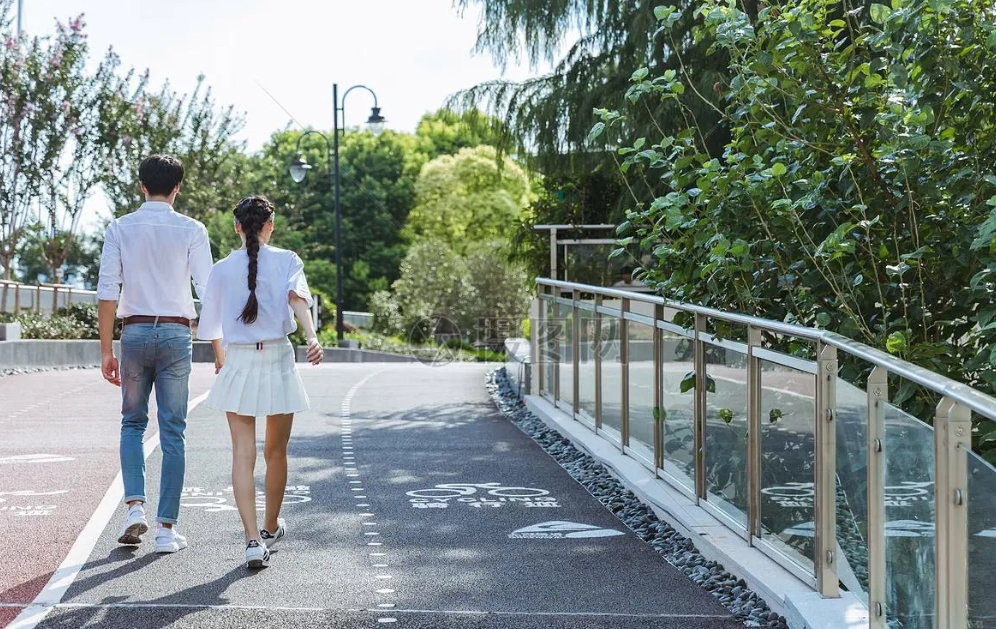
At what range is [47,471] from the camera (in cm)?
925

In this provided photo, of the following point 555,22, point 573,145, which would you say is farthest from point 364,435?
point 555,22

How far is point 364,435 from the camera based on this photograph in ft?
38.8

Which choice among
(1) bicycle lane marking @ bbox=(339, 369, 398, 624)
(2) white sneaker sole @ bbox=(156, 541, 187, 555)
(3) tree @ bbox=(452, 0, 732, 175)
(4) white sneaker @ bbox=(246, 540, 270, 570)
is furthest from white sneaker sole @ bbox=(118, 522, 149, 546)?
(3) tree @ bbox=(452, 0, 732, 175)

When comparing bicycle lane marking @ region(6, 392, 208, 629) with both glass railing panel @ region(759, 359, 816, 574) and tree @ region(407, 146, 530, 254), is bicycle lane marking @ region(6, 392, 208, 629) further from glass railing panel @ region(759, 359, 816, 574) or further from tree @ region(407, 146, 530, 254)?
tree @ region(407, 146, 530, 254)

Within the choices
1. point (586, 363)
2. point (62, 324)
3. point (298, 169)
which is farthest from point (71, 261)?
point (586, 363)

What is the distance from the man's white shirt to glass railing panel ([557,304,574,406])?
5708mm

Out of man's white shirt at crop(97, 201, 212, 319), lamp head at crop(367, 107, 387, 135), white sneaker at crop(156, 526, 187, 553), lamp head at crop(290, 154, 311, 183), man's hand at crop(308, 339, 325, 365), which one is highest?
lamp head at crop(367, 107, 387, 135)

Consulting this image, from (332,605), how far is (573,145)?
34.5 ft

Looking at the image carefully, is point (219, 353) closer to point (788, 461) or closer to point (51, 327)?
point (788, 461)

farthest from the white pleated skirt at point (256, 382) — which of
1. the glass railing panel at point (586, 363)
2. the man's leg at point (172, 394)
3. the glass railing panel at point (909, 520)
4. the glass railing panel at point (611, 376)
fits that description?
the glass railing panel at point (586, 363)

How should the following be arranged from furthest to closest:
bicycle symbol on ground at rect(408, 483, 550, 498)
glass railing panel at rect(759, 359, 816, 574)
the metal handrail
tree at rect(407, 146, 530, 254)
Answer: tree at rect(407, 146, 530, 254), bicycle symbol on ground at rect(408, 483, 550, 498), glass railing panel at rect(759, 359, 816, 574), the metal handrail

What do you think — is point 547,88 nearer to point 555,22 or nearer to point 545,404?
point 555,22

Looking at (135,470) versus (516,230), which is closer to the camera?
(135,470)

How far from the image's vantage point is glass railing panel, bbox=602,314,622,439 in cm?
980
